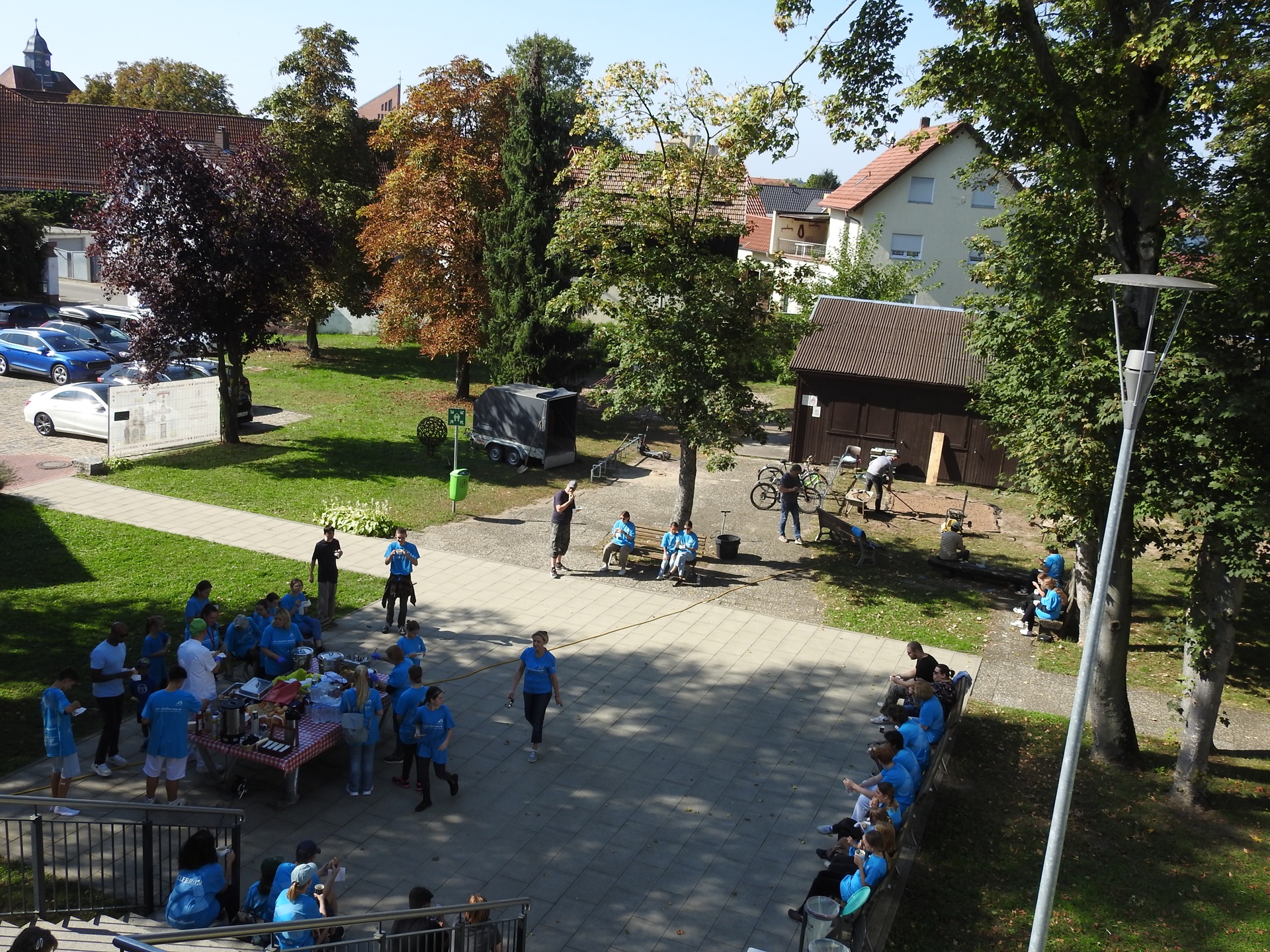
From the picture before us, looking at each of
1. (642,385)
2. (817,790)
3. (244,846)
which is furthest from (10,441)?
(817,790)

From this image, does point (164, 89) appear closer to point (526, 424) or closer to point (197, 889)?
point (526, 424)

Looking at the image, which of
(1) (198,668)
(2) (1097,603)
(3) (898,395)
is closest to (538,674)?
(1) (198,668)

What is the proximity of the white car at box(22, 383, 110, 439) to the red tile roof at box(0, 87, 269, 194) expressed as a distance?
27642mm

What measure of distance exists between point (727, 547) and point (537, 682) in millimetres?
8776

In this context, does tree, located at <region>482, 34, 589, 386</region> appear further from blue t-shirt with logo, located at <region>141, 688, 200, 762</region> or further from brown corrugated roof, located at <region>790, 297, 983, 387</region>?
blue t-shirt with logo, located at <region>141, 688, 200, 762</region>

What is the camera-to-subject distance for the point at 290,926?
21.0 feet

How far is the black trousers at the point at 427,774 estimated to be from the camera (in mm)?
10719

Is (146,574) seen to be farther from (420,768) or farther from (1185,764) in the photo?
(1185,764)

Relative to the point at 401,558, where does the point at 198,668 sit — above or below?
below

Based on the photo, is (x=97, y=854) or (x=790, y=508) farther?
(x=790, y=508)

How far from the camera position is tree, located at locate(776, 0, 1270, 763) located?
34.6 ft

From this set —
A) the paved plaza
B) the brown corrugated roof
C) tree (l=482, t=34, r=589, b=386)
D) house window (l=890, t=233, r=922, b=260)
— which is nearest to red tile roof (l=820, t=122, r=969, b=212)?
house window (l=890, t=233, r=922, b=260)

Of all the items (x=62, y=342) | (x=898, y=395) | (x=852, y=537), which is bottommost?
(x=852, y=537)

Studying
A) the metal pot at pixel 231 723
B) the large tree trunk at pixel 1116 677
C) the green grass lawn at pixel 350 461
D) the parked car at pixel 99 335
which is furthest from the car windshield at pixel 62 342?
the large tree trunk at pixel 1116 677
